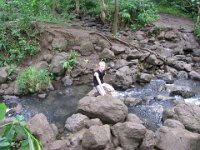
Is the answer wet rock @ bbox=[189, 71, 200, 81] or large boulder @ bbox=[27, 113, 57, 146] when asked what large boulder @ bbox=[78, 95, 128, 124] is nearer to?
large boulder @ bbox=[27, 113, 57, 146]

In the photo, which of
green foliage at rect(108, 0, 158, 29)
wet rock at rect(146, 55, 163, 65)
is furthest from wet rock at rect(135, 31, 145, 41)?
wet rock at rect(146, 55, 163, 65)

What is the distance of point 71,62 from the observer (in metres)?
13.9

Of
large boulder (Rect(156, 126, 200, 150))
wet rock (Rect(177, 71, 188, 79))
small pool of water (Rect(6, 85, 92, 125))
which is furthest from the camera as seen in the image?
wet rock (Rect(177, 71, 188, 79))

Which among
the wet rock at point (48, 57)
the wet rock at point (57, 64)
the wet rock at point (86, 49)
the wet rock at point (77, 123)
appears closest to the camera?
the wet rock at point (77, 123)

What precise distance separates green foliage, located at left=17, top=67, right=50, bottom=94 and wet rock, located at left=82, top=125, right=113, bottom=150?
17.6ft

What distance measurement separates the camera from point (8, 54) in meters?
14.3

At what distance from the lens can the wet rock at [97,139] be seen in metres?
7.23

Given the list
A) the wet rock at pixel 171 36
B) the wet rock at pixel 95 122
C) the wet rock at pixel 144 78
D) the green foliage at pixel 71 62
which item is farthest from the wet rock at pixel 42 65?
the wet rock at pixel 171 36

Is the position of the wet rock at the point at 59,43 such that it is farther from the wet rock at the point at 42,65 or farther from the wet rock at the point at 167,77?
the wet rock at the point at 167,77

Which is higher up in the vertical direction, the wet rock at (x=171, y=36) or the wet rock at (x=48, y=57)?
the wet rock at (x=171, y=36)

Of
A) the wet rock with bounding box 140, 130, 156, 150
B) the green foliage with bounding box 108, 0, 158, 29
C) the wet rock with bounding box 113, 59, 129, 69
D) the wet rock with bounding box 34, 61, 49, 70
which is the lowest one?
the wet rock with bounding box 113, 59, 129, 69

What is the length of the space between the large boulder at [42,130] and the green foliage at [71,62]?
551 centimetres

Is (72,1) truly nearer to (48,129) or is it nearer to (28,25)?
(28,25)

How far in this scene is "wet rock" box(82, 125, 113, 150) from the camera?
23.7 ft
